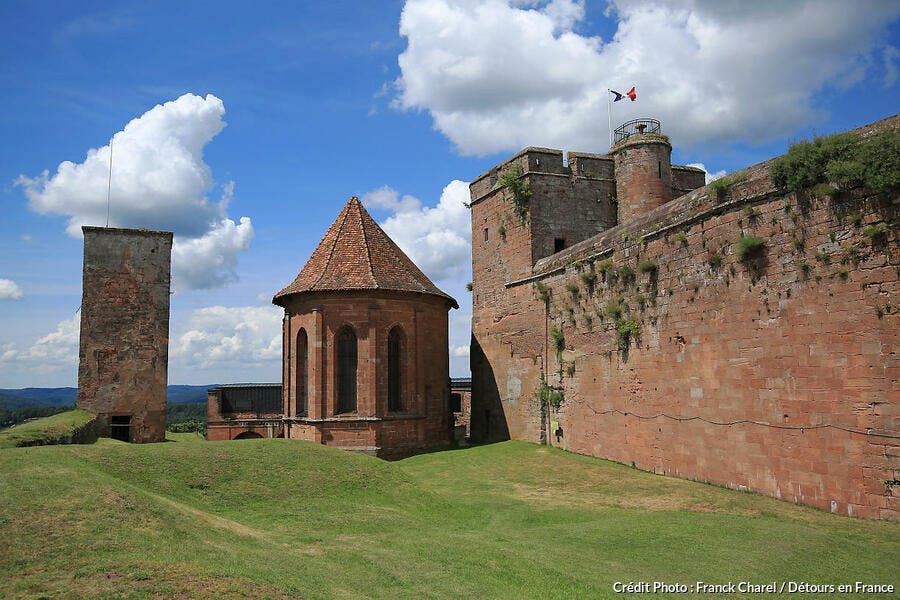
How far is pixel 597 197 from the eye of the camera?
1014 inches

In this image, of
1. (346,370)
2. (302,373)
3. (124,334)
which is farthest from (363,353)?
(124,334)

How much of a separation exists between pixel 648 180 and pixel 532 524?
1579 centimetres

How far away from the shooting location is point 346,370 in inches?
977

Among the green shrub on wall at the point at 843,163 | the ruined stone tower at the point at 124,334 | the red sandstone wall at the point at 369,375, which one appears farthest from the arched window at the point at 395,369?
the green shrub on wall at the point at 843,163

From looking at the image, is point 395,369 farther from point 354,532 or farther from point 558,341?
point 354,532

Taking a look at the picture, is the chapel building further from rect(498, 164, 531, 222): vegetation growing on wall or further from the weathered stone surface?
rect(498, 164, 531, 222): vegetation growing on wall

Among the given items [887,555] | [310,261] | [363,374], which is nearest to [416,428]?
[363,374]

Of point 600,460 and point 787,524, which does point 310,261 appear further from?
point 787,524

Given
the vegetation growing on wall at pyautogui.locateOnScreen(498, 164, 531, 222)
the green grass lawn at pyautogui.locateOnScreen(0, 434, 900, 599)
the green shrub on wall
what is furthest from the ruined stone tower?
the green shrub on wall

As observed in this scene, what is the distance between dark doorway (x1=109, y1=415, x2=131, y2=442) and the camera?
22542 mm

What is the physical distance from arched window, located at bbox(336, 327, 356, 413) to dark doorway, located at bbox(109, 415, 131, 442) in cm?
700

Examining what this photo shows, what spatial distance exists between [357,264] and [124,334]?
8.36 metres

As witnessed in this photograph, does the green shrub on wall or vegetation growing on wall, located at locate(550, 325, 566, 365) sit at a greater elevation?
the green shrub on wall

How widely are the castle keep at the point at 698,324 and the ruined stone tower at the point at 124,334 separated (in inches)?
487
